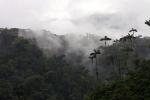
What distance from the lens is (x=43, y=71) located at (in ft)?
499

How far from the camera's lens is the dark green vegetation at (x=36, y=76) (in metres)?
126

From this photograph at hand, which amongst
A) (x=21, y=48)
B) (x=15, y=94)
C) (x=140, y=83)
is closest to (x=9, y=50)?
(x=21, y=48)

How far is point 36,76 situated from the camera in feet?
436

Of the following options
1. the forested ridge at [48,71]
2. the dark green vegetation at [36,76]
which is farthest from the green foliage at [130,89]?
the dark green vegetation at [36,76]

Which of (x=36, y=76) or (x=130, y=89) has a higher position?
(x=130, y=89)

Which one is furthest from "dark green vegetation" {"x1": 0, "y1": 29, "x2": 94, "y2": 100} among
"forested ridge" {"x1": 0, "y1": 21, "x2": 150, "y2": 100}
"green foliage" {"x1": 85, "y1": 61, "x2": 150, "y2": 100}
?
"green foliage" {"x1": 85, "y1": 61, "x2": 150, "y2": 100}

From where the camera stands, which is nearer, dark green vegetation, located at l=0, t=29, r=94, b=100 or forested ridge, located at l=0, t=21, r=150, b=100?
forested ridge, located at l=0, t=21, r=150, b=100

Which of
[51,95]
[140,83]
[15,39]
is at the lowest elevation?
[51,95]

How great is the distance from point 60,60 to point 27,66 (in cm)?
1836

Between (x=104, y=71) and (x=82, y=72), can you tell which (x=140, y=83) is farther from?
(x=104, y=71)

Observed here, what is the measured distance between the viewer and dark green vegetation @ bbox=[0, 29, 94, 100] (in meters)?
126

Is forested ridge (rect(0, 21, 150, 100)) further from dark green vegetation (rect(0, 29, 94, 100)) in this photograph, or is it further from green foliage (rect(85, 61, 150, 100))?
green foliage (rect(85, 61, 150, 100))

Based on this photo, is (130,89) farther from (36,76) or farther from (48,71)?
(48,71)

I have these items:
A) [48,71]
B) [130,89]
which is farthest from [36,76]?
[130,89]
